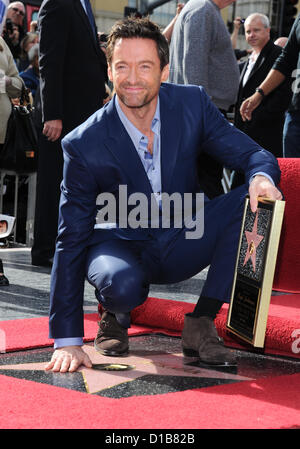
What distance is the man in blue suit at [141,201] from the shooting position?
227 cm

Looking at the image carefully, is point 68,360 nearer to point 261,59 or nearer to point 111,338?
point 111,338

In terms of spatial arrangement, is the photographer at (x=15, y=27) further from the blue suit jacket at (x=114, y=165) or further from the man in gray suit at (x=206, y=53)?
the blue suit jacket at (x=114, y=165)

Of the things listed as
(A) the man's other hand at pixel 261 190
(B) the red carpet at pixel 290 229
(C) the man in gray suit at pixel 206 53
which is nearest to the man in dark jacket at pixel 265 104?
(C) the man in gray suit at pixel 206 53

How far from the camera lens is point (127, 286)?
7.50 feet

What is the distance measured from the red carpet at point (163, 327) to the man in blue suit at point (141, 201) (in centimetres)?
22

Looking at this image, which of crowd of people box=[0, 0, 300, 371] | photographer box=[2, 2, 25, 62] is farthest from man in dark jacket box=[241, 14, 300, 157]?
photographer box=[2, 2, 25, 62]

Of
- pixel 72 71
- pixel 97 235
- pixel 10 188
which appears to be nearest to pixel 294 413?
pixel 97 235

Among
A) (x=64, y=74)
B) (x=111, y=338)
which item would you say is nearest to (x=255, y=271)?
(x=111, y=338)

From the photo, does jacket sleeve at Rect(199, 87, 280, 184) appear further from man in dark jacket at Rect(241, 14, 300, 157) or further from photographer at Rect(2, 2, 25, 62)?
photographer at Rect(2, 2, 25, 62)

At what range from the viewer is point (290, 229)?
3.02 meters

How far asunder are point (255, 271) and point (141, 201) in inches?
21.2

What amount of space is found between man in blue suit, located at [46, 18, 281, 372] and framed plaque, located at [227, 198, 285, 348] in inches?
6.0
